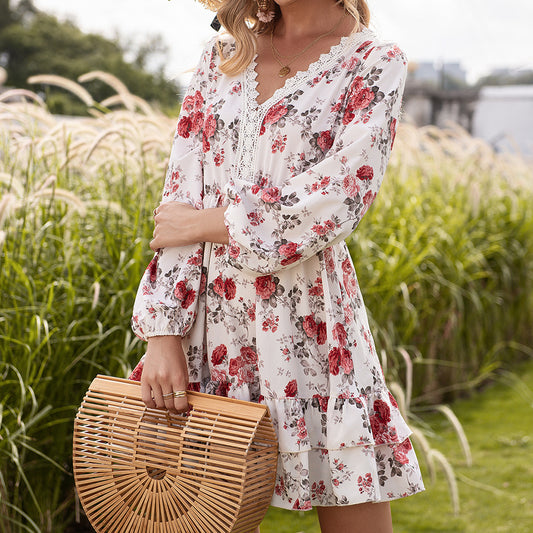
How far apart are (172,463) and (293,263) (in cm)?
41

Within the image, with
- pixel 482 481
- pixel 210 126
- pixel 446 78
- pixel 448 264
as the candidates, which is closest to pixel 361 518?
pixel 210 126

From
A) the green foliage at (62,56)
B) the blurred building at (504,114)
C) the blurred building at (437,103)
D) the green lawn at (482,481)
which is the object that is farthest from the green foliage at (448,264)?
the green foliage at (62,56)

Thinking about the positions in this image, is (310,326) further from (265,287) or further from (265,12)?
(265,12)

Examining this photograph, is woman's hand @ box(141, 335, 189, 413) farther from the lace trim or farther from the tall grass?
the tall grass

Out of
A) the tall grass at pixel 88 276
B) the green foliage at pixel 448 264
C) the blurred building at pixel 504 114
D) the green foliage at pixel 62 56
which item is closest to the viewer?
Answer: the tall grass at pixel 88 276

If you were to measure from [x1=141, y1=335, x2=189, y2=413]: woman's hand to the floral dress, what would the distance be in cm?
3

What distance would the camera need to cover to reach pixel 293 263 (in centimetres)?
138

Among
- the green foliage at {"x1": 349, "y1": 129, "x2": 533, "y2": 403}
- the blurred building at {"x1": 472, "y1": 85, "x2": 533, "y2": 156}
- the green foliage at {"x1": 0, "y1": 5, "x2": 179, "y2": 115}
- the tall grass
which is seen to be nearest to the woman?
the tall grass

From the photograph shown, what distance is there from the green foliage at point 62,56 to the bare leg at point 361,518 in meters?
27.4

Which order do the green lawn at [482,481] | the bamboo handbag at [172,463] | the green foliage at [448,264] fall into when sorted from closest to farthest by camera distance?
the bamboo handbag at [172,463] < the green lawn at [482,481] < the green foliage at [448,264]

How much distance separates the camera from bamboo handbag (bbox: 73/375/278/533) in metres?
1.29

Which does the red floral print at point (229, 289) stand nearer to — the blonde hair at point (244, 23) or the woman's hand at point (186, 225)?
the woman's hand at point (186, 225)

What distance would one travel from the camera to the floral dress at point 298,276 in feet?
4.50

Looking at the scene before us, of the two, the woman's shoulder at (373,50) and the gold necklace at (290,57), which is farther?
the gold necklace at (290,57)
